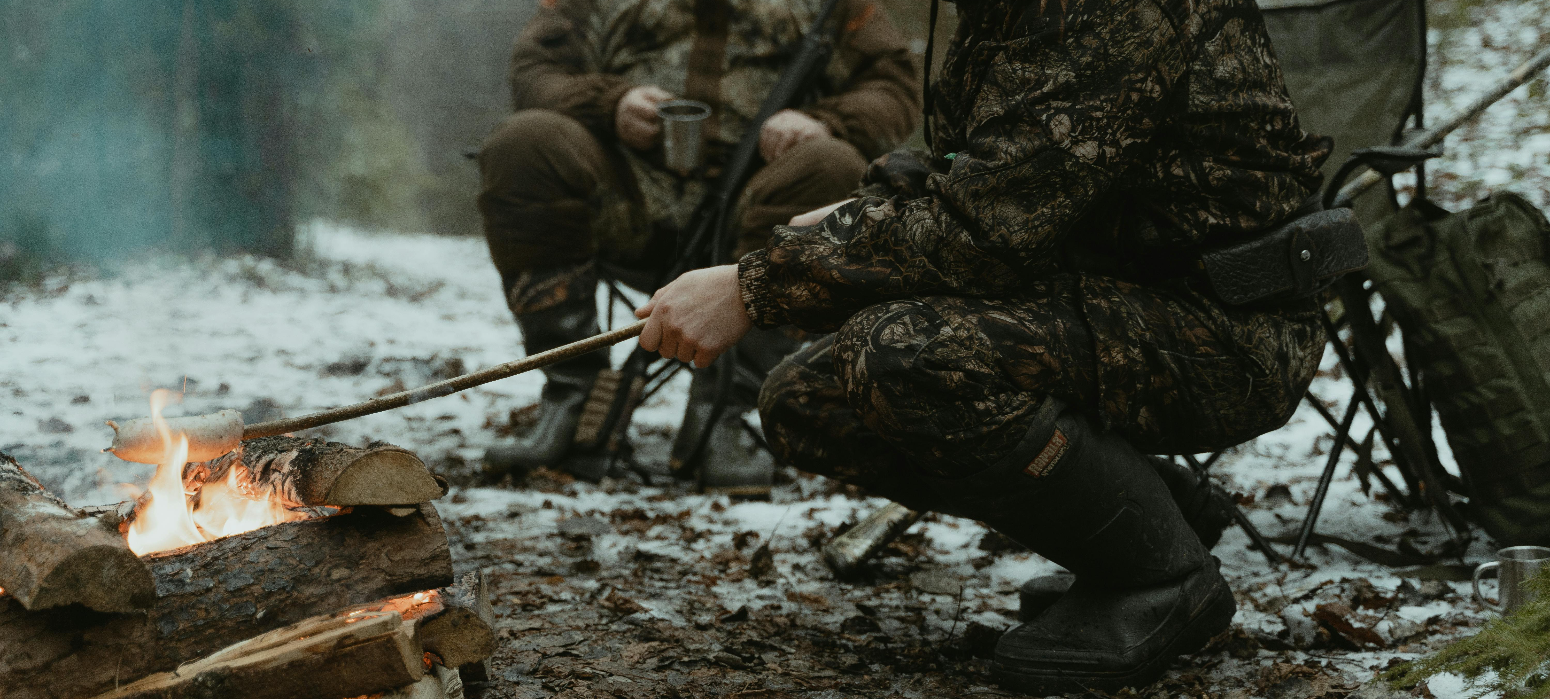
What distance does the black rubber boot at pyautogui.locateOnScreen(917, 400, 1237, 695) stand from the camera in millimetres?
1714

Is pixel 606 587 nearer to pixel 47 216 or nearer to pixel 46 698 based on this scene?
pixel 46 698

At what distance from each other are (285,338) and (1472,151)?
7.42 metres

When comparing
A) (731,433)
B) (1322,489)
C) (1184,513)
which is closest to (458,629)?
(1184,513)

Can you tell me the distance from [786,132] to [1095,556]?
2.14 metres

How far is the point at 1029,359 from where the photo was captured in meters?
1.70

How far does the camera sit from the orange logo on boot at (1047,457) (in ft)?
5.55

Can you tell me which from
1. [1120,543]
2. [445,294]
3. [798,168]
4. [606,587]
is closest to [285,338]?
[445,294]

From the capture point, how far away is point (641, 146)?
142 inches

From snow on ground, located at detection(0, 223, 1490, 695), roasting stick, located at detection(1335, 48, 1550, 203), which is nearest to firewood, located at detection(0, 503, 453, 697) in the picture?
snow on ground, located at detection(0, 223, 1490, 695)

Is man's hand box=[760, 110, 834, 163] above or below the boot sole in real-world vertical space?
above

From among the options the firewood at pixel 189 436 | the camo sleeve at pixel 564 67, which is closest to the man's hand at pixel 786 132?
the camo sleeve at pixel 564 67

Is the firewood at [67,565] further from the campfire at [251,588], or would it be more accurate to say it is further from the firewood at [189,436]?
the firewood at [189,436]

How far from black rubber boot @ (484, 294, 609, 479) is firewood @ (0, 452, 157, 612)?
7.25 ft

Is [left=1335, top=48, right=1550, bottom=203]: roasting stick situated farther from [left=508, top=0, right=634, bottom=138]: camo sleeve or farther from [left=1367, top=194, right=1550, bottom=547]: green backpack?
[left=508, top=0, right=634, bottom=138]: camo sleeve
